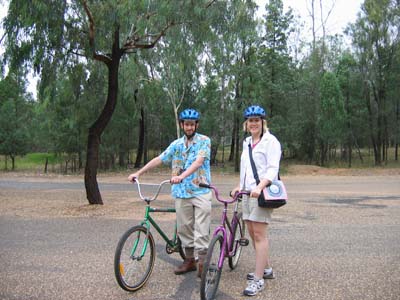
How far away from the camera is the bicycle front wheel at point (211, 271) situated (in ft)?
12.6

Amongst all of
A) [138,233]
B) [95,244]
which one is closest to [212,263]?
[138,233]

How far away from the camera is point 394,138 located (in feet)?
118

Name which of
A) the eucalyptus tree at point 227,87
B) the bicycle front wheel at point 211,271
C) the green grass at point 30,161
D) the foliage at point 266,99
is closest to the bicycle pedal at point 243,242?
the bicycle front wheel at point 211,271

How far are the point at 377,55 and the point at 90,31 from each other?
2867 centimetres

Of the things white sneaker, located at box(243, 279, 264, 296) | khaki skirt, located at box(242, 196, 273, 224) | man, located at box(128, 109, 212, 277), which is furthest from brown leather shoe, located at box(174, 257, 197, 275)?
khaki skirt, located at box(242, 196, 273, 224)

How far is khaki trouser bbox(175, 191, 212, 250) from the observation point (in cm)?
461

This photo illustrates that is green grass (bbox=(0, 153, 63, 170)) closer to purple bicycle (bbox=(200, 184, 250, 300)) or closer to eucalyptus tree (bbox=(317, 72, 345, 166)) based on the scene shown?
eucalyptus tree (bbox=(317, 72, 345, 166))

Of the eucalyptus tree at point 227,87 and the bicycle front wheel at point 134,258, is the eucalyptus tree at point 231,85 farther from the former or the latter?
the bicycle front wheel at point 134,258

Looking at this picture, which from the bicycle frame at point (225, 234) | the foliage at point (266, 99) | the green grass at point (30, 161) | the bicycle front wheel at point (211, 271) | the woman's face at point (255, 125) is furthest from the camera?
the green grass at point (30, 161)

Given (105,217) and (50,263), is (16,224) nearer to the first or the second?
(105,217)

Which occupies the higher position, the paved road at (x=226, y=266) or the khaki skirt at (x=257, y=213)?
the khaki skirt at (x=257, y=213)

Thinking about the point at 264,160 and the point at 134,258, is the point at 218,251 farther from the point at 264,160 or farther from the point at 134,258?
the point at 264,160

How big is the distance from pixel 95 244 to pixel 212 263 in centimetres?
290

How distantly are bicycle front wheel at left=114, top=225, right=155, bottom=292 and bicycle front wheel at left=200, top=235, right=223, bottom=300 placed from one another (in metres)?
0.77
